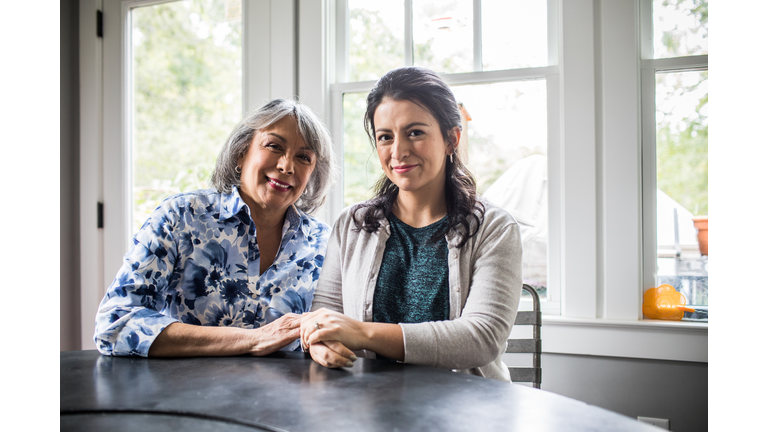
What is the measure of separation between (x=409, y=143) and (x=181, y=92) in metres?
1.89

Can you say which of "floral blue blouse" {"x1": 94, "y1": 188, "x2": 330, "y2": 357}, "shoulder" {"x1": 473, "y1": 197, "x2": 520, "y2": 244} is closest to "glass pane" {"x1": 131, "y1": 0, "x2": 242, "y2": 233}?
"floral blue blouse" {"x1": 94, "y1": 188, "x2": 330, "y2": 357}

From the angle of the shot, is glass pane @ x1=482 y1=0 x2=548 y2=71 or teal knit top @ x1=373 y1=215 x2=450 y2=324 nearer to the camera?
teal knit top @ x1=373 y1=215 x2=450 y2=324

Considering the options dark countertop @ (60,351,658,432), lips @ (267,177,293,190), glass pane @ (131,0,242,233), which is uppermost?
glass pane @ (131,0,242,233)

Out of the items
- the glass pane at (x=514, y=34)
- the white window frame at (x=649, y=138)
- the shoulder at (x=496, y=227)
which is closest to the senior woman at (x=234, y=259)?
the shoulder at (x=496, y=227)

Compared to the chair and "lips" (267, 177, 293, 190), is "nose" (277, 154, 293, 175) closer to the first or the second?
"lips" (267, 177, 293, 190)

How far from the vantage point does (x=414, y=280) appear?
1.29 metres

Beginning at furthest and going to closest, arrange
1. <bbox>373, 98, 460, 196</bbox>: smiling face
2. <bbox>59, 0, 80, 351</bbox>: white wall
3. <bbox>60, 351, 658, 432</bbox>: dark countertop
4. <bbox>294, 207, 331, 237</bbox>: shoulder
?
<bbox>59, 0, 80, 351</bbox>: white wall → <bbox>294, 207, 331, 237</bbox>: shoulder → <bbox>373, 98, 460, 196</bbox>: smiling face → <bbox>60, 351, 658, 432</bbox>: dark countertop

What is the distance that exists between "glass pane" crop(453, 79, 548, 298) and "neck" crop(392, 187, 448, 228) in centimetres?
68

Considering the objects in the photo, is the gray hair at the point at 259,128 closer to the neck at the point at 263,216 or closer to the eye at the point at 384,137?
the neck at the point at 263,216

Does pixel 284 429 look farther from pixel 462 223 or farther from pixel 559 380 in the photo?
pixel 559 380

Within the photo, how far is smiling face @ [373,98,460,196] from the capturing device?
1300mm

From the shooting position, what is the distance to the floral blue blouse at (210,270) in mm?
1199
